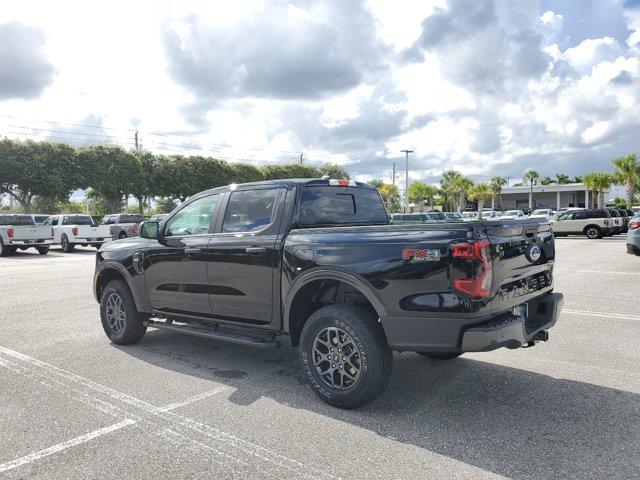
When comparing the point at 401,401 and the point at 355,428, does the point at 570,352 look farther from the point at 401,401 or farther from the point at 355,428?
the point at 355,428

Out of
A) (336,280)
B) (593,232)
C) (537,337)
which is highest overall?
(336,280)

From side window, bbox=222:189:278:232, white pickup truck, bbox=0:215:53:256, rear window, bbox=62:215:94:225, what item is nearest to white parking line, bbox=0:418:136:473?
side window, bbox=222:189:278:232

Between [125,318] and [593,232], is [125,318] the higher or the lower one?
the higher one

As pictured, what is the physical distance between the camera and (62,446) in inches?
136

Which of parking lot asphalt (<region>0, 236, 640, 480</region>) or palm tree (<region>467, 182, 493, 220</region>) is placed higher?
palm tree (<region>467, 182, 493, 220</region>)

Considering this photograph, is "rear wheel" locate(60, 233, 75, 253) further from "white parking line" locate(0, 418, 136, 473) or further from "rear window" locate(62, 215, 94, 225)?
"white parking line" locate(0, 418, 136, 473)

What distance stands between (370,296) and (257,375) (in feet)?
5.42

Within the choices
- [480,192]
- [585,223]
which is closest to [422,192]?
[480,192]

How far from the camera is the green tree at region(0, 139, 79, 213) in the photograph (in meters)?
35.8

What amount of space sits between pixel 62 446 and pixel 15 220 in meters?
20.5

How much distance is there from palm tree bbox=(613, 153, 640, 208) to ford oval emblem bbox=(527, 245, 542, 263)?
51553 millimetres

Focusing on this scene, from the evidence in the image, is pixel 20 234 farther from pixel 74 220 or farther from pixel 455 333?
pixel 455 333

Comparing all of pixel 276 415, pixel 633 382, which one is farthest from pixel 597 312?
pixel 276 415

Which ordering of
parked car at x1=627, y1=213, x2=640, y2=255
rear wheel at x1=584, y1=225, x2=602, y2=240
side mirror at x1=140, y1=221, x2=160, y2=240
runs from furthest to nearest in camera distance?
rear wheel at x1=584, y1=225, x2=602, y2=240 → parked car at x1=627, y1=213, x2=640, y2=255 → side mirror at x1=140, y1=221, x2=160, y2=240
